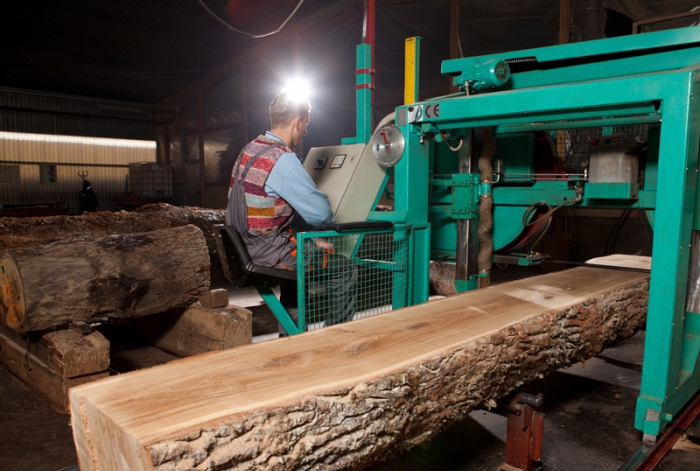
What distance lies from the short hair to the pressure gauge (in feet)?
1.84

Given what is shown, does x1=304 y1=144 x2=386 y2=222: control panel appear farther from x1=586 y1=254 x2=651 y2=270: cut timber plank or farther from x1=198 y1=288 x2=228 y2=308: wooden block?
x1=586 y1=254 x2=651 y2=270: cut timber plank

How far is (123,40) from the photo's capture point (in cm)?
1001

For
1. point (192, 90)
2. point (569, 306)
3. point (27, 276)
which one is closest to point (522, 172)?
point (569, 306)

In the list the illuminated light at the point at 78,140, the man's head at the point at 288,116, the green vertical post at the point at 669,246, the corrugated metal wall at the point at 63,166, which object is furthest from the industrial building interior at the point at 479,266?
the illuminated light at the point at 78,140

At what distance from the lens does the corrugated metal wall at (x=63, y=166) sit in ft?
41.4

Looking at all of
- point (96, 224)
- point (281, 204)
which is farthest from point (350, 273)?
point (96, 224)

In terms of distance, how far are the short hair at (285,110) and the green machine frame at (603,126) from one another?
0.64 meters

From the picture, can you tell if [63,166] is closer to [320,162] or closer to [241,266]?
[320,162]

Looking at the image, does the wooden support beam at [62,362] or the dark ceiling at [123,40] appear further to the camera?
the dark ceiling at [123,40]

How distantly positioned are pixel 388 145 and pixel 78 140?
13654mm

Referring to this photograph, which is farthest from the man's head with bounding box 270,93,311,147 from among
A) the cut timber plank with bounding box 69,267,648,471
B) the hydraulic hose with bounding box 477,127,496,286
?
the cut timber plank with bounding box 69,267,648,471

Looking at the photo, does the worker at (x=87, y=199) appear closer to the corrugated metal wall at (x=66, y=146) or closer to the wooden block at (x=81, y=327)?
the corrugated metal wall at (x=66, y=146)

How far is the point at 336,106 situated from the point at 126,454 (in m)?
8.92

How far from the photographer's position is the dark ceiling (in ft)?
28.8
